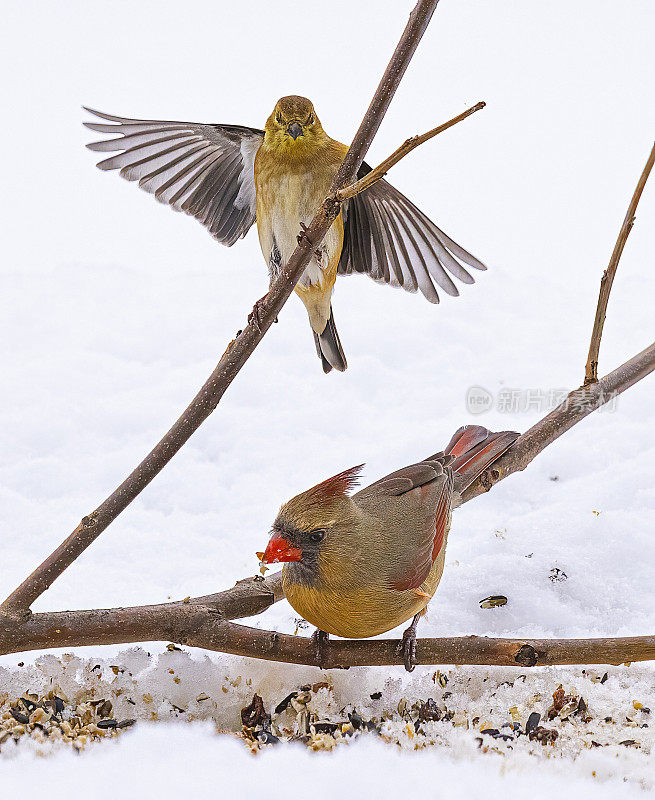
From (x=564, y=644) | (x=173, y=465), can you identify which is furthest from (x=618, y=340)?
(x=564, y=644)

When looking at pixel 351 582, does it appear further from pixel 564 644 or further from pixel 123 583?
pixel 123 583

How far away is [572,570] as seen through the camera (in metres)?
2.40

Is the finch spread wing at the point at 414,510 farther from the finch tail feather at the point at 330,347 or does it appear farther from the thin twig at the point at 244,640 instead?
the finch tail feather at the point at 330,347

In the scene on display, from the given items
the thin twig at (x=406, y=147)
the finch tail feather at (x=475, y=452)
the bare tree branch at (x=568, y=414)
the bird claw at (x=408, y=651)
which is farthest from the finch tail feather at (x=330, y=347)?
the thin twig at (x=406, y=147)

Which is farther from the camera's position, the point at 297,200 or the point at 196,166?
the point at 196,166

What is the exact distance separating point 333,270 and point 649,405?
65.2 inches

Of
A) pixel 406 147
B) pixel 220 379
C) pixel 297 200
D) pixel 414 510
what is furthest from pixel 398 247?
pixel 406 147

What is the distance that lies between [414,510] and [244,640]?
41 centimetres

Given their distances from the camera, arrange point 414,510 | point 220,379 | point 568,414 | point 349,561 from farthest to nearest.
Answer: point 568,414 < point 414,510 < point 349,561 < point 220,379

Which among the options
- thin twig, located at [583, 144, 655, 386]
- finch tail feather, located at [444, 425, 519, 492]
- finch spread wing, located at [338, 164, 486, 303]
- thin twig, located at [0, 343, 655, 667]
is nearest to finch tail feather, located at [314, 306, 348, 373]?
finch spread wing, located at [338, 164, 486, 303]

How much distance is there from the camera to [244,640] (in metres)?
1.54

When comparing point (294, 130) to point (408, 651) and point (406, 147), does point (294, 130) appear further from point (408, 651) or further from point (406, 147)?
point (408, 651)

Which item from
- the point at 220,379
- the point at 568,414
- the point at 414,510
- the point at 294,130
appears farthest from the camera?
the point at 294,130

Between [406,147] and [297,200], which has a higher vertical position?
[297,200]
